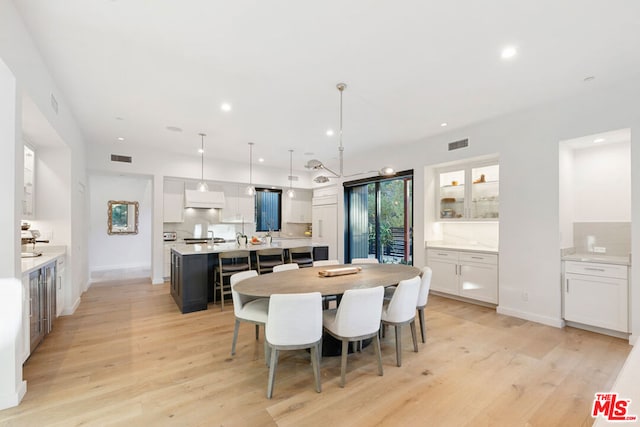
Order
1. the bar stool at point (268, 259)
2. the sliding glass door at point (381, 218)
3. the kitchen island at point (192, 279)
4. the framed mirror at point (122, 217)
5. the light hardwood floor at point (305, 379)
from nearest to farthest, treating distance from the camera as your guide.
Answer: the light hardwood floor at point (305, 379) < the kitchen island at point (192, 279) < the bar stool at point (268, 259) < the sliding glass door at point (381, 218) < the framed mirror at point (122, 217)

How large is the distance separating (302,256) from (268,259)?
0.69 meters

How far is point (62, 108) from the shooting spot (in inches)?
142

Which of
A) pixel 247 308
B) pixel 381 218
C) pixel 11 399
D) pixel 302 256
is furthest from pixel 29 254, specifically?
pixel 381 218

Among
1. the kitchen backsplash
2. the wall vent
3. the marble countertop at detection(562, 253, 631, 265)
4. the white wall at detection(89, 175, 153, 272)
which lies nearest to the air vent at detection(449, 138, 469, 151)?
the kitchen backsplash

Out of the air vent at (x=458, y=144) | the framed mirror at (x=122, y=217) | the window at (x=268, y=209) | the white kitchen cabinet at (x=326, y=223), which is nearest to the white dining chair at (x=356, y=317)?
the air vent at (x=458, y=144)

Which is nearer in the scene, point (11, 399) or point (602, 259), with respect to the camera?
point (11, 399)

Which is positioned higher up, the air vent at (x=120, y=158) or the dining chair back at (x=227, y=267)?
the air vent at (x=120, y=158)

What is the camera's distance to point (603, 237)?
389cm

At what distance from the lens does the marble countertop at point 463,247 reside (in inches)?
181

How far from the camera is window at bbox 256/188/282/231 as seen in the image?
803cm

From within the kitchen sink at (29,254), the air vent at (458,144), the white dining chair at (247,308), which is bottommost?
the white dining chair at (247,308)

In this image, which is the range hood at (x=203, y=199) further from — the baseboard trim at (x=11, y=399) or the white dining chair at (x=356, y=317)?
the white dining chair at (x=356, y=317)

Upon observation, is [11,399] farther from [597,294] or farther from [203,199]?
[597,294]

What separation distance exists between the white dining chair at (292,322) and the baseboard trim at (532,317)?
3.26 m
